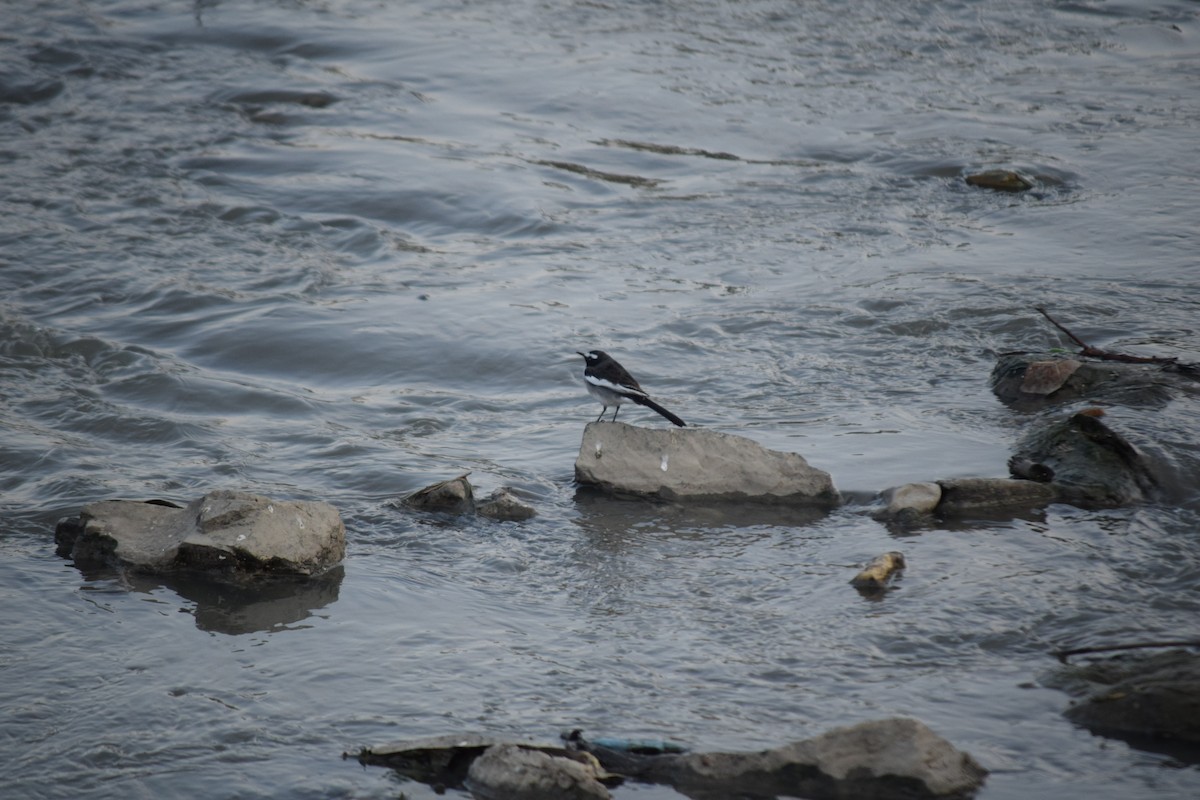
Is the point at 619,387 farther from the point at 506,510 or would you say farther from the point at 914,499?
the point at 914,499

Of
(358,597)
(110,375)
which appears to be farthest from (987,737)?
(110,375)

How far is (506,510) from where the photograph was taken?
6457 mm

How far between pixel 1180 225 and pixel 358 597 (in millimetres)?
8198

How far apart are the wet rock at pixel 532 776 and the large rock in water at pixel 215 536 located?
6.57ft

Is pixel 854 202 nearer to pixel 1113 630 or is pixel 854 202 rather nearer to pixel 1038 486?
pixel 1038 486

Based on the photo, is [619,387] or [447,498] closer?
[447,498]

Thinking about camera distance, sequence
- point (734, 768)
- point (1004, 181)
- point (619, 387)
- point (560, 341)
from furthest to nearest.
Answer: point (1004, 181)
point (560, 341)
point (619, 387)
point (734, 768)

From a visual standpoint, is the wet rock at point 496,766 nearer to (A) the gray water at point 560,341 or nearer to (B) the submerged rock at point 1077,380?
(A) the gray water at point 560,341

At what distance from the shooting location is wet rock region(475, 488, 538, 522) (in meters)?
6.45

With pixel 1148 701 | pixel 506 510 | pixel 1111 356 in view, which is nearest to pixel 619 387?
pixel 506 510

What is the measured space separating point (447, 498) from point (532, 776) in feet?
9.10

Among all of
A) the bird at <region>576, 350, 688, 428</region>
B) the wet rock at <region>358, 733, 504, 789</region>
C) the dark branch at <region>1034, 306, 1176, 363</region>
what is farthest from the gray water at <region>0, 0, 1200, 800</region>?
the bird at <region>576, 350, 688, 428</region>

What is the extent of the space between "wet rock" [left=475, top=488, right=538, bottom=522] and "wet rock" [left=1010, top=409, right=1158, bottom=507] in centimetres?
261

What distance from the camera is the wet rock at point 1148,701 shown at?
4.02m
